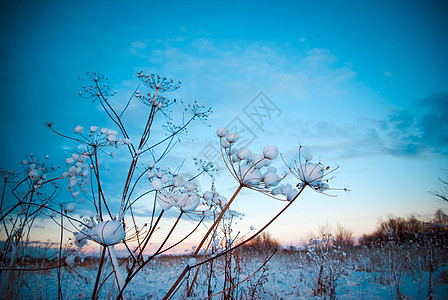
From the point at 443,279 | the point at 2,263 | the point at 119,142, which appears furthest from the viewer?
the point at 443,279

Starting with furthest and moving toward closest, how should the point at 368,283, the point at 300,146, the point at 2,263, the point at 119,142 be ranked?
the point at 368,283 → the point at 2,263 → the point at 119,142 → the point at 300,146

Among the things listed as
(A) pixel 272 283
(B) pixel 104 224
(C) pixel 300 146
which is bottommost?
(A) pixel 272 283

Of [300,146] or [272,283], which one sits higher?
[300,146]

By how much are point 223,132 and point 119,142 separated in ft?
3.23

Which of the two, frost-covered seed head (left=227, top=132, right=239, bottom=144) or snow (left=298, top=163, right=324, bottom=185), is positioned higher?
frost-covered seed head (left=227, top=132, right=239, bottom=144)

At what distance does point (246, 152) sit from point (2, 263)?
107 inches

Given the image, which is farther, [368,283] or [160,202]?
[368,283]

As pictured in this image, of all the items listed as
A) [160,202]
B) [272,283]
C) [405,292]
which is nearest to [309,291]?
[272,283]

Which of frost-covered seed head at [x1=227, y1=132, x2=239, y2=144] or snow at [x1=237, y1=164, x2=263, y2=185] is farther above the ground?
frost-covered seed head at [x1=227, y1=132, x2=239, y2=144]

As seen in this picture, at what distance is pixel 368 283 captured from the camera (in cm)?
759

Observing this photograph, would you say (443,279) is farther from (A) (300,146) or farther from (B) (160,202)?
(B) (160,202)

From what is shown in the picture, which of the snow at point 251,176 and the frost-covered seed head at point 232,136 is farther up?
the frost-covered seed head at point 232,136

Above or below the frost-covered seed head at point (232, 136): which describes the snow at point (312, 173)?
below

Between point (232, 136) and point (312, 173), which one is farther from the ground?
point (232, 136)
